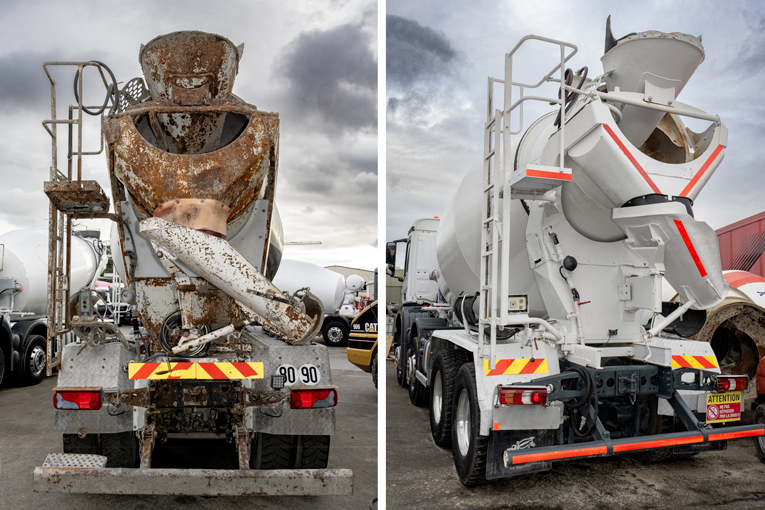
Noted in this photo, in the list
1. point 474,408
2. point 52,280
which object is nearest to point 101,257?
point 52,280

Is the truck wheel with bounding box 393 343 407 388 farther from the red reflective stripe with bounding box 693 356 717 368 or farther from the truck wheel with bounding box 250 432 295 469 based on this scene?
the red reflective stripe with bounding box 693 356 717 368

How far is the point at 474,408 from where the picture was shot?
13.7 feet

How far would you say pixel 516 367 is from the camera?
4070 millimetres

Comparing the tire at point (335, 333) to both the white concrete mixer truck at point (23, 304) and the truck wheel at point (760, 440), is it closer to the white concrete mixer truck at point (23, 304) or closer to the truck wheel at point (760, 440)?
the white concrete mixer truck at point (23, 304)

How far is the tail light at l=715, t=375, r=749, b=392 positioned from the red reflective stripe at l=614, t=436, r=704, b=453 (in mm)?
550

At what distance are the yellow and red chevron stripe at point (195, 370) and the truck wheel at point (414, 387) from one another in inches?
164

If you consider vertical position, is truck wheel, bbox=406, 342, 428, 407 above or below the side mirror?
below

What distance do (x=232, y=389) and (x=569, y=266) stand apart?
2.75m

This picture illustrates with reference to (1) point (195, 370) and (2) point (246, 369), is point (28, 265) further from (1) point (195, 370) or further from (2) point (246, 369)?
(2) point (246, 369)

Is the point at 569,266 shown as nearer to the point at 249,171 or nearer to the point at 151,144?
the point at 249,171

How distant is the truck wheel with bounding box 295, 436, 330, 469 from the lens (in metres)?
4.07

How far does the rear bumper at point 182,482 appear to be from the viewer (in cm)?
317

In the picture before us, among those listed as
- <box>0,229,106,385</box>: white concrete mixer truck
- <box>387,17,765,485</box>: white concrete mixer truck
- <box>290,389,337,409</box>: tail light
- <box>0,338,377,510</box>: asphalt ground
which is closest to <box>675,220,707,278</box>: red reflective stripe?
<box>387,17,765,485</box>: white concrete mixer truck

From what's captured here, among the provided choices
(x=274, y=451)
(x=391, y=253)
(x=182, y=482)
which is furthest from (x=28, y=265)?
(x=182, y=482)
